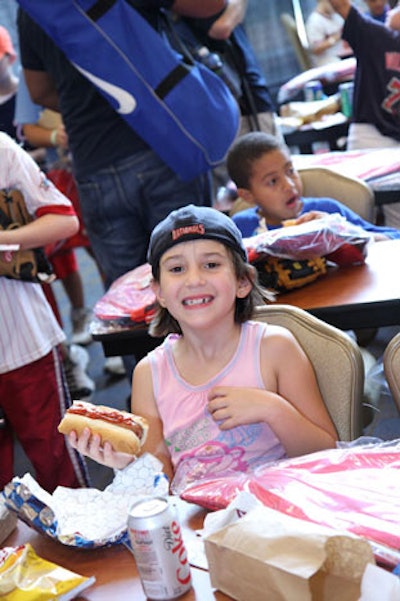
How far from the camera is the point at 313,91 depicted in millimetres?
5918

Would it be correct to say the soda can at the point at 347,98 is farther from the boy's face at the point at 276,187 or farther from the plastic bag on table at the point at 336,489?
the plastic bag on table at the point at 336,489

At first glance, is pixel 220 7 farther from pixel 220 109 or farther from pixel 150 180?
pixel 150 180

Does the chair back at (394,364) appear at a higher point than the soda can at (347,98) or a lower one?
higher

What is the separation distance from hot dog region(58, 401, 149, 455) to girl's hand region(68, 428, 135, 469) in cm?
1

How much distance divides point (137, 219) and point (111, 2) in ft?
2.62

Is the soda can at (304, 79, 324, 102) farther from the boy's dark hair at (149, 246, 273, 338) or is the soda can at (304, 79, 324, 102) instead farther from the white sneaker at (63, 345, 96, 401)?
the boy's dark hair at (149, 246, 273, 338)

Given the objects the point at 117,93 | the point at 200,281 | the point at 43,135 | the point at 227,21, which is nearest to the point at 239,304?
the point at 200,281

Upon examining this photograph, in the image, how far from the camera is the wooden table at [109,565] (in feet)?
4.47

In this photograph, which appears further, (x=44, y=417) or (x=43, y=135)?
(x=43, y=135)

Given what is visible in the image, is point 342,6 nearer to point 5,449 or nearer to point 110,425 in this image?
point 5,449

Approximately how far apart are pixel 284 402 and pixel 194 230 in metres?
0.43

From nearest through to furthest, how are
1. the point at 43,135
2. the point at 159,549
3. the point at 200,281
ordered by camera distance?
the point at 159,549, the point at 200,281, the point at 43,135

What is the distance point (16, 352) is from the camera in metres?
2.65

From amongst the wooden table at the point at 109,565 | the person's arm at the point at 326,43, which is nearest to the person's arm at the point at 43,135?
the wooden table at the point at 109,565
